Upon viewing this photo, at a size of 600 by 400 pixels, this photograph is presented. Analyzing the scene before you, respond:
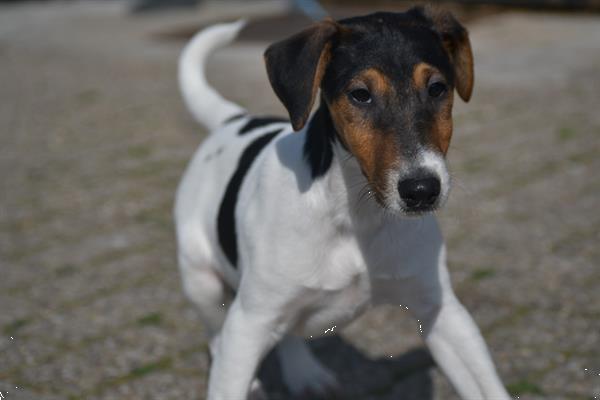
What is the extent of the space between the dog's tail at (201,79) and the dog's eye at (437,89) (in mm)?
1822

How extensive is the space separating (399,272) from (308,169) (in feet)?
1.73

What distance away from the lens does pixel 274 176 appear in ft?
11.6

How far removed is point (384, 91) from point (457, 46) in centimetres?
53

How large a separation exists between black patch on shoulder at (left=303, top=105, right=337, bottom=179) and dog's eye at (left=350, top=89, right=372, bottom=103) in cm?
24

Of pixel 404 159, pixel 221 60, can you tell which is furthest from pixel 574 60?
pixel 404 159

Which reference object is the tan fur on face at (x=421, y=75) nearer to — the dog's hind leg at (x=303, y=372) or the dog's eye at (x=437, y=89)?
the dog's eye at (x=437, y=89)

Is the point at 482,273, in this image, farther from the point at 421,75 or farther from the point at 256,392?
the point at 421,75

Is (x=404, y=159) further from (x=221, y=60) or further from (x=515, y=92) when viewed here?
(x=221, y=60)

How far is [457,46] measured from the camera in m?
3.47

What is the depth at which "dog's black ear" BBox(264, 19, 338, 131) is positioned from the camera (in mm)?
3201

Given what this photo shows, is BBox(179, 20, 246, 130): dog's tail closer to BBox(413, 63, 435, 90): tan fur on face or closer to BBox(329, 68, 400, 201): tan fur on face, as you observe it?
BBox(329, 68, 400, 201): tan fur on face

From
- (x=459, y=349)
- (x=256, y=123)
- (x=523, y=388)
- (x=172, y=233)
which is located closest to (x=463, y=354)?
(x=459, y=349)

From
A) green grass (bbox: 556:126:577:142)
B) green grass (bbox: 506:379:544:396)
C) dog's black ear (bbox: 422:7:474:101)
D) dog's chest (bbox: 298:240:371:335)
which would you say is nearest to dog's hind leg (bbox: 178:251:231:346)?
dog's chest (bbox: 298:240:371:335)

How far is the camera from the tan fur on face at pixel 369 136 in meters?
3.00
